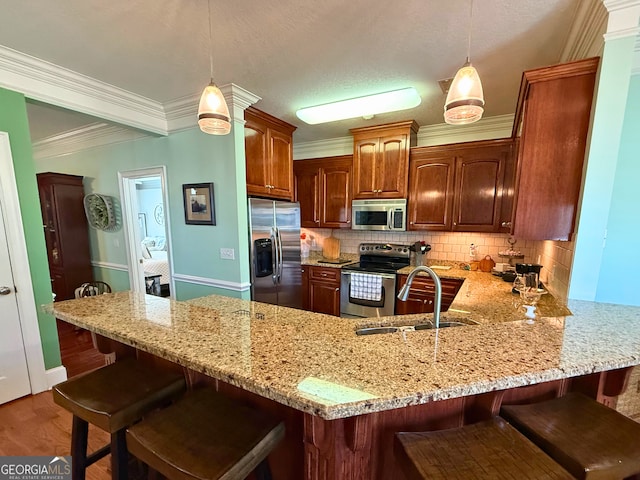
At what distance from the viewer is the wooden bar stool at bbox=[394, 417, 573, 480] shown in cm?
71

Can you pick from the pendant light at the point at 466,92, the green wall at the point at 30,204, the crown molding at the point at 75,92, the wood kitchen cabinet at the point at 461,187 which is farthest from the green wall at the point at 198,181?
the wood kitchen cabinet at the point at 461,187

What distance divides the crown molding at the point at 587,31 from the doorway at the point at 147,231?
347 cm

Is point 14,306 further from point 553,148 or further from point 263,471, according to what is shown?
point 553,148

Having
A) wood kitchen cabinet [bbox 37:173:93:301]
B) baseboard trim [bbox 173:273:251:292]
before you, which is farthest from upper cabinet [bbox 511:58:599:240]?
wood kitchen cabinet [bbox 37:173:93:301]

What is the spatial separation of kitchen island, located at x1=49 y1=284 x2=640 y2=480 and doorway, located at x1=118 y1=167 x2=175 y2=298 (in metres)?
2.18

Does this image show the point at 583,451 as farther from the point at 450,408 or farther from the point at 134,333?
the point at 134,333

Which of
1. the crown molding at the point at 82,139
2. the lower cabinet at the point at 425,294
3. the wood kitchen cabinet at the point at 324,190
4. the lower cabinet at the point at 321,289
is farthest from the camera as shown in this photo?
the wood kitchen cabinet at the point at 324,190

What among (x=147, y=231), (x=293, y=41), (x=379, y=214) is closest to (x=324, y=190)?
(x=379, y=214)

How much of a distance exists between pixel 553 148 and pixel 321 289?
2.72 metres

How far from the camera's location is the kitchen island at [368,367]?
738mm

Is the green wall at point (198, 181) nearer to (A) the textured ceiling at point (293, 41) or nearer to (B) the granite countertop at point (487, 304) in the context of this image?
(A) the textured ceiling at point (293, 41)

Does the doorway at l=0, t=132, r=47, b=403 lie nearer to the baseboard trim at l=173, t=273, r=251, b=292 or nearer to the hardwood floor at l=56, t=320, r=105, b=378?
the hardwood floor at l=56, t=320, r=105, b=378

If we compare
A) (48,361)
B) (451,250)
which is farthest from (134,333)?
(451,250)

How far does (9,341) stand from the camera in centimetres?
211
